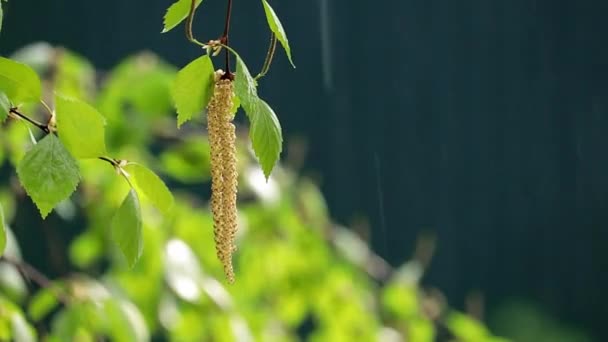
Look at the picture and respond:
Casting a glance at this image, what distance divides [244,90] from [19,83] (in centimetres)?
14

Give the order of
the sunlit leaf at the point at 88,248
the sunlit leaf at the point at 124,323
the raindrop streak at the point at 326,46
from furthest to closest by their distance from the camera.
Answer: the raindrop streak at the point at 326,46, the sunlit leaf at the point at 88,248, the sunlit leaf at the point at 124,323

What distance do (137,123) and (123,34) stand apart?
1.73 m

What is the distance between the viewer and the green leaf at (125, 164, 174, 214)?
2.41 feet

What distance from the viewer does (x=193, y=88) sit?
68 cm

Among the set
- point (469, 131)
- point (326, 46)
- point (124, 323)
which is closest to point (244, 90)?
point (124, 323)

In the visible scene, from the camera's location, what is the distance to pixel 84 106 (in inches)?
27.4

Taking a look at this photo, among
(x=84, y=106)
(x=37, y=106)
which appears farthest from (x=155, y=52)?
(x=84, y=106)

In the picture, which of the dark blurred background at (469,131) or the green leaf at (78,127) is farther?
the dark blurred background at (469,131)

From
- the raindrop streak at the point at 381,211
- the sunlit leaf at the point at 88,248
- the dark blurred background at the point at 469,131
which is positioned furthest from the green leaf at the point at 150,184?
the raindrop streak at the point at 381,211

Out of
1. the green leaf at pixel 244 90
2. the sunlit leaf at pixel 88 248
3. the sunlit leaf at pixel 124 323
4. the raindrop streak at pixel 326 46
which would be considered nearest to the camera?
the green leaf at pixel 244 90

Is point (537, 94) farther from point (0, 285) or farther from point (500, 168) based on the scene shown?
point (0, 285)

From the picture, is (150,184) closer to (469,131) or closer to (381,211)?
(381,211)

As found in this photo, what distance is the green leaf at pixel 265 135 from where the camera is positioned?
25.7 inches

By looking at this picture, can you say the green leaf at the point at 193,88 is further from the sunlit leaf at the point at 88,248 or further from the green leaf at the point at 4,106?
the sunlit leaf at the point at 88,248
